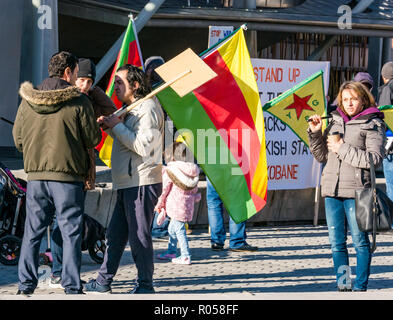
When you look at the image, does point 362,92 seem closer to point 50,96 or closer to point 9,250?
point 50,96

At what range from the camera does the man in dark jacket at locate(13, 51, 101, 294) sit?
6.16 metres

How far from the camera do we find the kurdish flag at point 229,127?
24.8 feet

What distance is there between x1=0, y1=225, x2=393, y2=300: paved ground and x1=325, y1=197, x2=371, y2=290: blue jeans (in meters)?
0.22

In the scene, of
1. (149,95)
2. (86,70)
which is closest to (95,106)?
(86,70)

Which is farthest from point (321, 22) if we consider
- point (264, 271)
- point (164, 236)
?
point (264, 271)

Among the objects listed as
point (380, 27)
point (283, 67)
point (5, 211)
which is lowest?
point (5, 211)

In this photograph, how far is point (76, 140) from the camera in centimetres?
620

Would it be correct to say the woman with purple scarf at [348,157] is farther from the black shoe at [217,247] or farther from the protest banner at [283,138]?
the protest banner at [283,138]

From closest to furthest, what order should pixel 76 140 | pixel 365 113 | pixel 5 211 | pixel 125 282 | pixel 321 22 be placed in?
pixel 76 140, pixel 365 113, pixel 125 282, pixel 5 211, pixel 321 22

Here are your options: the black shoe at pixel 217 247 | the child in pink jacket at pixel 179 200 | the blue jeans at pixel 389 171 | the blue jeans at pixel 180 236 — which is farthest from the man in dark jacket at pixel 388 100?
the blue jeans at pixel 180 236

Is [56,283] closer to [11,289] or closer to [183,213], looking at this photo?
[11,289]

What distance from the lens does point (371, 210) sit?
6.68m

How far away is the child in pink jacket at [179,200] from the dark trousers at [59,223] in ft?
8.04

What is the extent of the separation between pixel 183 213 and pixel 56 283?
1903mm
